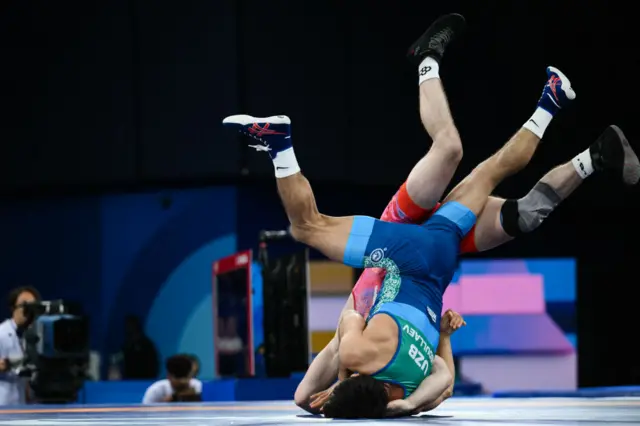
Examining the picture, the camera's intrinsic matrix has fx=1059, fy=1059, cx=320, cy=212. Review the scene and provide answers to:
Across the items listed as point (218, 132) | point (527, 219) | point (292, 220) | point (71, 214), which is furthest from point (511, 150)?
point (71, 214)

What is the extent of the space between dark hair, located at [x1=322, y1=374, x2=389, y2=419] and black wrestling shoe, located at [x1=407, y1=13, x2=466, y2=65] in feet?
5.18

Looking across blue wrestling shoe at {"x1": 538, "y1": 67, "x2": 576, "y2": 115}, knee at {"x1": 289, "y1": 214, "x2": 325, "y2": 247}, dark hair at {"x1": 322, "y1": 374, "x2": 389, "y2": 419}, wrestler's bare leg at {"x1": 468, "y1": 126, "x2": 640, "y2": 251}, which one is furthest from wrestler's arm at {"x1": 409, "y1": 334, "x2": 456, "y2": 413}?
blue wrestling shoe at {"x1": 538, "y1": 67, "x2": 576, "y2": 115}

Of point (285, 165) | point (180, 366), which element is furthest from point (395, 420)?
point (180, 366)

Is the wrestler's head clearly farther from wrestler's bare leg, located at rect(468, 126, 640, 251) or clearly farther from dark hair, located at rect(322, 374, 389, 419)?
dark hair, located at rect(322, 374, 389, 419)

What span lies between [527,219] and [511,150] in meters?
0.37

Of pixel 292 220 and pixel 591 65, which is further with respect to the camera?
pixel 591 65

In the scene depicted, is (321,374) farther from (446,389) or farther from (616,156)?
(616,156)

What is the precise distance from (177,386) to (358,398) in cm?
336

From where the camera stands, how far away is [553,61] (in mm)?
11328

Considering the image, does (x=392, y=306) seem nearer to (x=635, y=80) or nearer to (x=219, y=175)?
(x=219, y=175)

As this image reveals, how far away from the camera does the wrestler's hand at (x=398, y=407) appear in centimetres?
367

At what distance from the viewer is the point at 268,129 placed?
398cm

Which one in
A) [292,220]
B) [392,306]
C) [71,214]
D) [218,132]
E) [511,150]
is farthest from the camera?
[71,214]

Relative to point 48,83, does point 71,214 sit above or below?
below
